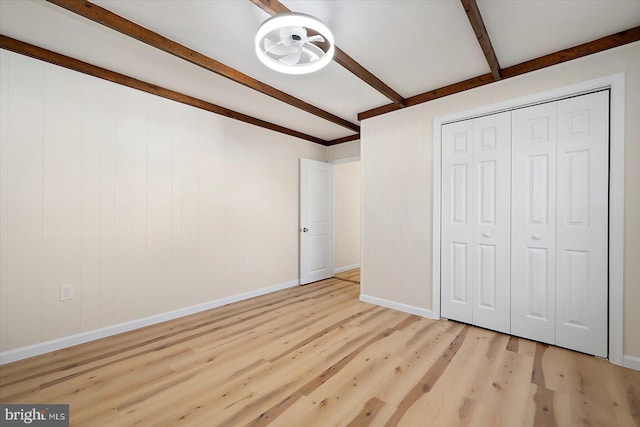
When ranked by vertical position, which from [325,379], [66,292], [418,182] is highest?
[418,182]

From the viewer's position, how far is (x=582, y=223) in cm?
225

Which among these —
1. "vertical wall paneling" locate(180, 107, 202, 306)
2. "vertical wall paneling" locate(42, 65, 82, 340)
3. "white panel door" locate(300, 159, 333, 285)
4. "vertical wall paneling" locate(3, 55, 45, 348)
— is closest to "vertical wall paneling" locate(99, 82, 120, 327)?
"vertical wall paneling" locate(42, 65, 82, 340)

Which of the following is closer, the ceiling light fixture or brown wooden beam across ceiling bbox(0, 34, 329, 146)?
the ceiling light fixture

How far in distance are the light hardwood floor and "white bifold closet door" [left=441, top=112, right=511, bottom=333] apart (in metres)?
0.28

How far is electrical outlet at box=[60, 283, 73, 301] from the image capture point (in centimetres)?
237

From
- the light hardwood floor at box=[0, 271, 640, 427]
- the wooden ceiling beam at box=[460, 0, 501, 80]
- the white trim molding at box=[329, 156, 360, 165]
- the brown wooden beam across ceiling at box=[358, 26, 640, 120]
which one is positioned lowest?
the light hardwood floor at box=[0, 271, 640, 427]

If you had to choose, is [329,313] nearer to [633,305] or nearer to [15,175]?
[633,305]

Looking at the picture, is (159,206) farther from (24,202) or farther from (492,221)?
(492,221)

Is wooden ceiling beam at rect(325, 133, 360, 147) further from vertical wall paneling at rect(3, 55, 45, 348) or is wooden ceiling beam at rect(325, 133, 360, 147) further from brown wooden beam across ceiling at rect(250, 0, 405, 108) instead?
vertical wall paneling at rect(3, 55, 45, 348)

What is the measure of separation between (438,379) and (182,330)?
7.92 feet

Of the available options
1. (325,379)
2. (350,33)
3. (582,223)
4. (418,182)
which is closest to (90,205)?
(325,379)

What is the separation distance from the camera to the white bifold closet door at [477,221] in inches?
104

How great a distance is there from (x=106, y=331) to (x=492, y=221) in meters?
3.94

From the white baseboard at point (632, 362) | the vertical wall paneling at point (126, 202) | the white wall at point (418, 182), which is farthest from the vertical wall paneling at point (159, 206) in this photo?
the white baseboard at point (632, 362)
